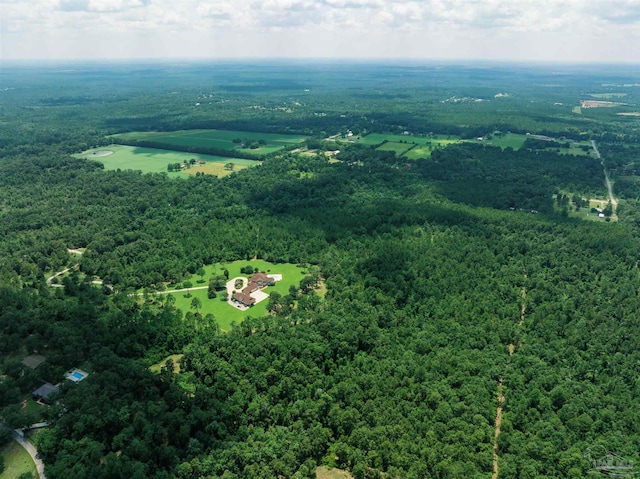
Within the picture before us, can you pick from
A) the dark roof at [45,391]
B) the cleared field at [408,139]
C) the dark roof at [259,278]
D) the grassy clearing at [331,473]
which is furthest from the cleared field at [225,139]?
the grassy clearing at [331,473]

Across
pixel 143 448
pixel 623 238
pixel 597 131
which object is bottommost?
pixel 143 448

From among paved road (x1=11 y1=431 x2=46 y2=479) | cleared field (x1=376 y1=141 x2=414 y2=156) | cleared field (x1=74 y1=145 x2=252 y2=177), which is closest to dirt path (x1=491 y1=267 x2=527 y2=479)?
paved road (x1=11 y1=431 x2=46 y2=479)

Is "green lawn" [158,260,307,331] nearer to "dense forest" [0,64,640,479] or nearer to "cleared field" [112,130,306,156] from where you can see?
"dense forest" [0,64,640,479]

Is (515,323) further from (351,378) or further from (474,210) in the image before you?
(474,210)

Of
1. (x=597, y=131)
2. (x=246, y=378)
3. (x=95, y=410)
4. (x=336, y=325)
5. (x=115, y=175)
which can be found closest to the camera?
(x=95, y=410)

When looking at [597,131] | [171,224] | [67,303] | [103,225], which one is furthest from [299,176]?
[597,131]

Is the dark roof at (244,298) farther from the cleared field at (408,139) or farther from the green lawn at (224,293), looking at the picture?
the cleared field at (408,139)
